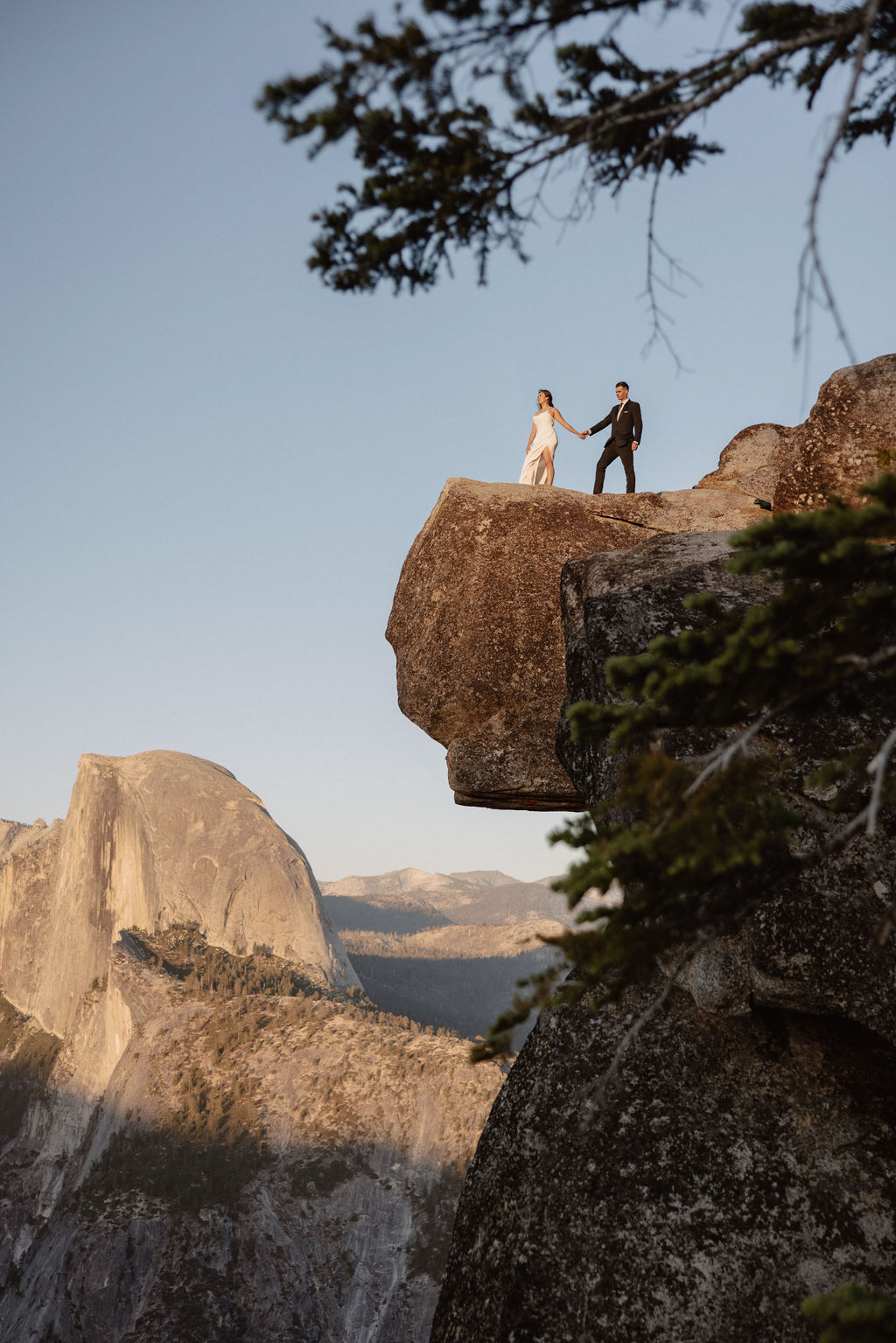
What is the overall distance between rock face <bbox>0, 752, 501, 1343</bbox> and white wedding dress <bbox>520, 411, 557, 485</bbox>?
59.7 meters

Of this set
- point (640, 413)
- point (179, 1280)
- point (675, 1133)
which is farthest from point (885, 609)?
point (179, 1280)

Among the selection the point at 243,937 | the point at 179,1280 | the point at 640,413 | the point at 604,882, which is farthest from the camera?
the point at 243,937

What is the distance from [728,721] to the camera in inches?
154

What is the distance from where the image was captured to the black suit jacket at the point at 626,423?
628 inches

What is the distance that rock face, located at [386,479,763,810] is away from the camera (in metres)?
13.5

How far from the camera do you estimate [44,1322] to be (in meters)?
58.8

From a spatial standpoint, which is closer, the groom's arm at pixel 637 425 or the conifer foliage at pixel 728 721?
the conifer foliage at pixel 728 721

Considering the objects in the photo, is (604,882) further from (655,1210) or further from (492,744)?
(492,744)

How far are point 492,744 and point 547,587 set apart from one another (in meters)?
2.67

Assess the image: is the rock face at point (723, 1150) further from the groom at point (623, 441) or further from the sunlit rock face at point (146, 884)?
the sunlit rock face at point (146, 884)

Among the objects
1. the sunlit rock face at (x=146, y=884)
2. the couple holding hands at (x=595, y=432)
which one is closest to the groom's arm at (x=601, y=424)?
the couple holding hands at (x=595, y=432)

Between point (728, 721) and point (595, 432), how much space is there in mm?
13773

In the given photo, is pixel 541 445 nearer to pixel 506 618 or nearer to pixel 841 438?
pixel 506 618

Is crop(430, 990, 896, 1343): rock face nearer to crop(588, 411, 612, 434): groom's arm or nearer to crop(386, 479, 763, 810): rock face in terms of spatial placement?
crop(386, 479, 763, 810): rock face
